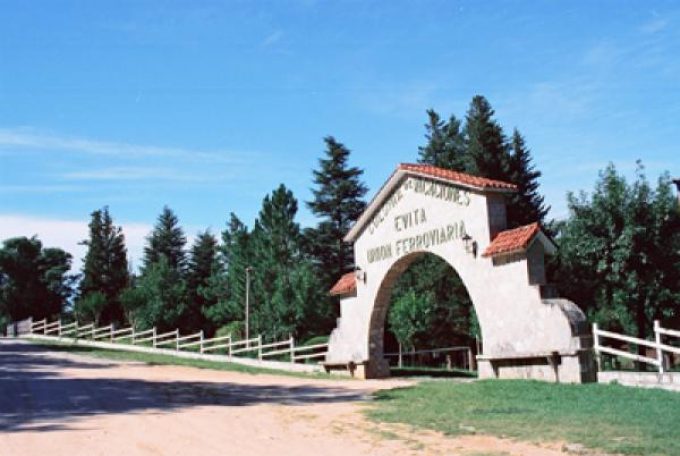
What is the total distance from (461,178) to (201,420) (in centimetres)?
866

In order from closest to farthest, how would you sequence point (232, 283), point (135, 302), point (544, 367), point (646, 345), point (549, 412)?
point (549, 412) → point (646, 345) → point (544, 367) → point (232, 283) → point (135, 302)

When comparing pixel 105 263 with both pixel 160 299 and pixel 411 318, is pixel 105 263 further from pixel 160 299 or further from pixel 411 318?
pixel 411 318

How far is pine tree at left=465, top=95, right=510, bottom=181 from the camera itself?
34375 mm

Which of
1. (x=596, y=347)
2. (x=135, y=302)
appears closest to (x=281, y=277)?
(x=135, y=302)

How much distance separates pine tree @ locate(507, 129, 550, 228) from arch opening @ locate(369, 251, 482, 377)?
4655 millimetres

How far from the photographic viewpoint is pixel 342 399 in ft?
45.3

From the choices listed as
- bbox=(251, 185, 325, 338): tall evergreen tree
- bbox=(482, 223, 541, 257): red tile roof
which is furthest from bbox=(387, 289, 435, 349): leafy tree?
bbox=(482, 223, 541, 257): red tile roof

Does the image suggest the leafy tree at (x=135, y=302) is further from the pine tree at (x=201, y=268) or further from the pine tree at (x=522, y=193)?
the pine tree at (x=522, y=193)

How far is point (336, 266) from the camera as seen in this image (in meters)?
40.9

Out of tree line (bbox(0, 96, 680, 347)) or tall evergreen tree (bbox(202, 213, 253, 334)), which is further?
tall evergreen tree (bbox(202, 213, 253, 334))

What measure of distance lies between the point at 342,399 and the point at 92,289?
4264 centimetres

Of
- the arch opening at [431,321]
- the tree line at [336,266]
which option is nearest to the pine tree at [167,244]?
the tree line at [336,266]

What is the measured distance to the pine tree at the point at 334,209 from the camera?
40656 millimetres

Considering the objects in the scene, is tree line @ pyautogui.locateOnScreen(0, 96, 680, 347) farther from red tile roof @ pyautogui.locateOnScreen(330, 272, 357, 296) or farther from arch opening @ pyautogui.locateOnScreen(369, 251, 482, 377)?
red tile roof @ pyautogui.locateOnScreen(330, 272, 357, 296)
